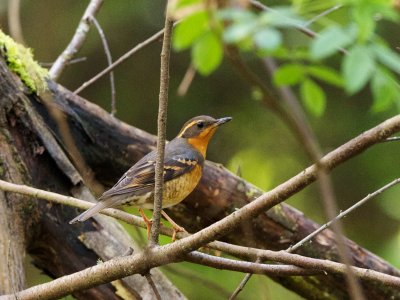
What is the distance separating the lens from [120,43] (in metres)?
8.83

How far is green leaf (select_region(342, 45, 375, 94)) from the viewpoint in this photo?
5.51 ft

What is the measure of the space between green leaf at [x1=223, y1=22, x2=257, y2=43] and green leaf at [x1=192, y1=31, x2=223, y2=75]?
15cm

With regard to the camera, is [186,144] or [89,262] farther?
[186,144]

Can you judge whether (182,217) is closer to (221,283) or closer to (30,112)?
(30,112)

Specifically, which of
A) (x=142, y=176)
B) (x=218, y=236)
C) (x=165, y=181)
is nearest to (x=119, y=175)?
(x=165, y=181)

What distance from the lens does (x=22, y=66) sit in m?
4.90

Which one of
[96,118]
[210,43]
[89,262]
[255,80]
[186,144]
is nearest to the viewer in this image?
[255,80]

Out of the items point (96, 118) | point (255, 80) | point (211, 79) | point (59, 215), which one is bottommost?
point (255, 80)

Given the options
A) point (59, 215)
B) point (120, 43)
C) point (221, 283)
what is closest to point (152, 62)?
point (120, 43)

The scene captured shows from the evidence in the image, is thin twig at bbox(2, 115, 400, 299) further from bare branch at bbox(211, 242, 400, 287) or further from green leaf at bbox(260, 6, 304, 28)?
A: green leaf at bbox(260, 6, 304, 28)

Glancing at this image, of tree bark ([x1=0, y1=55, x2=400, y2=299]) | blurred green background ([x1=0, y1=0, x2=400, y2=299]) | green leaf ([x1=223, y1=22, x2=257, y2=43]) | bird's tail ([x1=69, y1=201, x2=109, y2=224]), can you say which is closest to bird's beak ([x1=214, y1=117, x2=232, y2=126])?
tree bark ([x1=0, y1=55, x2=400, y2=299])

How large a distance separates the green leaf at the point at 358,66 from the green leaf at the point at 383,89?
7 centimetres

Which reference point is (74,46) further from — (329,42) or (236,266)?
(329,42)

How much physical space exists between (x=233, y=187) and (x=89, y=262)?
1.19 m
